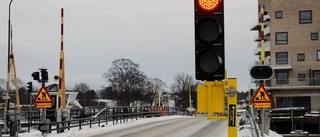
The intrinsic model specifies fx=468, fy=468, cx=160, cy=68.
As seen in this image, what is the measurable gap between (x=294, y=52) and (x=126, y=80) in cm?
3790

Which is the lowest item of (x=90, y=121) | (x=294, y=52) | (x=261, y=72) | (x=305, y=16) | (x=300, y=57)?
(x=90, y=121)

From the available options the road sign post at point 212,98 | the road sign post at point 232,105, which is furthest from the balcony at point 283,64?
the road sign post at point 212,98

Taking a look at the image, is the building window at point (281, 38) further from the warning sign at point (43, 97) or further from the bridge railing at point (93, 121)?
the warning sign at point (43, 97)

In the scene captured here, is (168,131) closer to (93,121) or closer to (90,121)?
(90,121)

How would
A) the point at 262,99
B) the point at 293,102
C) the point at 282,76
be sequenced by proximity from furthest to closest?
the point at 282,76 → the point at 293,102 → the point at 262,99

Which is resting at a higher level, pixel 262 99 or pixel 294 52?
pixel 294 52

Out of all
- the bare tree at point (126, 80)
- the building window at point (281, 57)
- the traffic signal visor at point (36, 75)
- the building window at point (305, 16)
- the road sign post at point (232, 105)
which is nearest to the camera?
the road sign post at point (232, 105)

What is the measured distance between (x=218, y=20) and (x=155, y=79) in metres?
112

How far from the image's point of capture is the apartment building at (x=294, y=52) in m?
62.8

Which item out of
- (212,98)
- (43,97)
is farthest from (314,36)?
(212,98)

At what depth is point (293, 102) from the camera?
63.8 metres

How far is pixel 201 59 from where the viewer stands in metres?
6.00

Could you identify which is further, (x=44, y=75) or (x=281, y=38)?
(x=281, y=38)

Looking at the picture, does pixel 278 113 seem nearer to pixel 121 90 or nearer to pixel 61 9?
pixel 61 9
